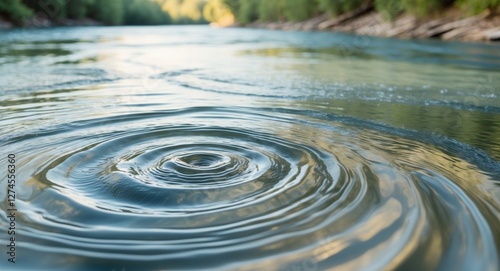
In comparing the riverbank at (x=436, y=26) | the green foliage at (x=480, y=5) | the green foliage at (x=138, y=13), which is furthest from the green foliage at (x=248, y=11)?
the green foliage at (x=480, y=5)

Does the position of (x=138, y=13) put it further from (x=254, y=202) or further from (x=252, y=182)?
(x=254, y=202)

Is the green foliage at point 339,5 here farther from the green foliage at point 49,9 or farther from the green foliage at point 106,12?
the green foliage at point 106,12

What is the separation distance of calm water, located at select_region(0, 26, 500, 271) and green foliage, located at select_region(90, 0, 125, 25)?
66.0 meters

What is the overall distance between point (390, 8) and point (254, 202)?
37399mm

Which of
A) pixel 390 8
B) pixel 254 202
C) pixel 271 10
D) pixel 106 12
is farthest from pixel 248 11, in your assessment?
pixel 254 202

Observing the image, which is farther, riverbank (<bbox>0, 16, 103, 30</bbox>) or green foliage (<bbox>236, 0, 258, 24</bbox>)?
green foliage (<bbox>236, 0, 258, 24</bbox>)

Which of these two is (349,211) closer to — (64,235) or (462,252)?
(462,252)

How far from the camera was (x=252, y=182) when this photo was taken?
2588mm

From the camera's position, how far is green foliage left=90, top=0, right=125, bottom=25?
66.2m

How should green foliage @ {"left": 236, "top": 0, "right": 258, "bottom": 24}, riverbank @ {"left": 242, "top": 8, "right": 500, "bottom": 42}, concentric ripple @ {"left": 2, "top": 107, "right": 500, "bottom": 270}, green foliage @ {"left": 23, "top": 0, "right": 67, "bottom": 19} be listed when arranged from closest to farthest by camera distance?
concentric ripple @ {"left": 2, "top": 107, "right": 500, "bottom": 270} < riverbank @ {"left": 242, "top": 8, "right": 500, "bottom": 42} < green foliage @ {"left": 23, "top": 0, "right": 67, "bottom": 19} < green foliage @ {"left": 236, "top": 0, "right": 258, "bottom": 24}

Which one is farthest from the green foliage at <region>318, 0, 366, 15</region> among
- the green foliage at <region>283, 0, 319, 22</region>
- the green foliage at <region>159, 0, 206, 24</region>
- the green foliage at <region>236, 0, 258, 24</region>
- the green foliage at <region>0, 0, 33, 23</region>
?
the green foliage at <region>159, 0, 206, 24</region>

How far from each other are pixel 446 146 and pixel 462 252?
1.67 m

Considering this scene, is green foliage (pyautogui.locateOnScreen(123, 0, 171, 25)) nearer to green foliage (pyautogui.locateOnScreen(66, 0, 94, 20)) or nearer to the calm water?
green foliage (pyautogui.locateOnScreen(66, 0, 94, 20))

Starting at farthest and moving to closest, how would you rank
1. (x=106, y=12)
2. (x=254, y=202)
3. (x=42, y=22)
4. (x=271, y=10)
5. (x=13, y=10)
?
(x=106, y=12) → (x=271, y=10) → (x=42, y=22) → (x=13, y=10) → (x=254, y=202)
